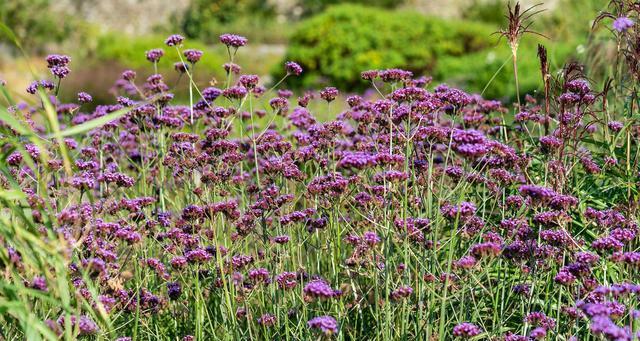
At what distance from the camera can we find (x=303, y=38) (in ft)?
46.9

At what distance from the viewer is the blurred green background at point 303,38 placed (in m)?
12.8

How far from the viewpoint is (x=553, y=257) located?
9.01 feet

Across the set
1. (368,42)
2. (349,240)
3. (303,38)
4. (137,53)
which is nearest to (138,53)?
(137,53)

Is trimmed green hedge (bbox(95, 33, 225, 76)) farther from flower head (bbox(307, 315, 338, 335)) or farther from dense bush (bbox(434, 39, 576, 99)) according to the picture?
flower head (bbox(307, 315, 338, 335))

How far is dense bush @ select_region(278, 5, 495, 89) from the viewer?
13.8 m

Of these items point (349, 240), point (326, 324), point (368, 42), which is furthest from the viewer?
point (368, 42)

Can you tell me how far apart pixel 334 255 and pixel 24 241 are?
1111 millimetres

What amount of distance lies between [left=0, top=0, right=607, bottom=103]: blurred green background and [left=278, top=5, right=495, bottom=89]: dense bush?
0.02m

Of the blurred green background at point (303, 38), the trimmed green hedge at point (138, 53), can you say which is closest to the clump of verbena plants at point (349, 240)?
the blurred green background at point (303, 38)

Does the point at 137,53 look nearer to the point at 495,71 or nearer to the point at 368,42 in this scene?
the point at 368,42

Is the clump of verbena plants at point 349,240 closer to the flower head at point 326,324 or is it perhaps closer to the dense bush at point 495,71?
the flower head at point 326,324

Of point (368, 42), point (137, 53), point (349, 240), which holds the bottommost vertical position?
point (137, 53)

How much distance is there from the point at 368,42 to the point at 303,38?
1114 millimetres

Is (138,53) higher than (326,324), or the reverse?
(326,324)
